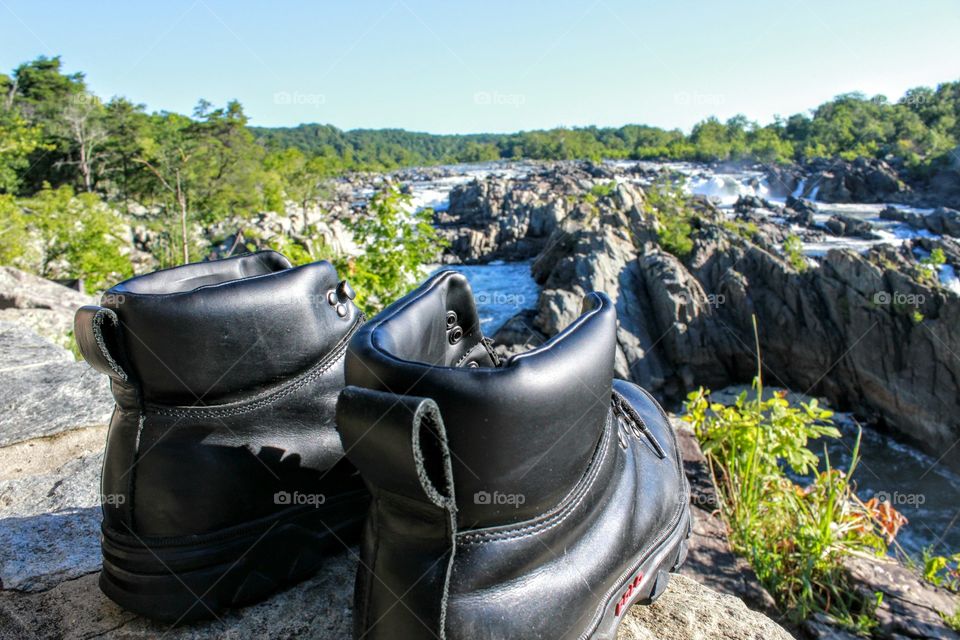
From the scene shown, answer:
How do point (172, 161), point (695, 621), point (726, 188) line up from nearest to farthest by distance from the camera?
point (695, 621), point (172, 161), point (726, 188)

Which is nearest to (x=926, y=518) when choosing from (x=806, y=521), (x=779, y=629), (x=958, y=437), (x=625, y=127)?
(x=958, y=437)

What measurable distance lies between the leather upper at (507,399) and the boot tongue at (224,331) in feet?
0.92

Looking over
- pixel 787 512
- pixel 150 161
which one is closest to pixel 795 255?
pixel 787 512

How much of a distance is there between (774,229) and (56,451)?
30824 millimetres

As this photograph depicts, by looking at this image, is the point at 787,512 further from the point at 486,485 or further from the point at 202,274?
the point at 202,274

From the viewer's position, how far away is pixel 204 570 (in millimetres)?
1154

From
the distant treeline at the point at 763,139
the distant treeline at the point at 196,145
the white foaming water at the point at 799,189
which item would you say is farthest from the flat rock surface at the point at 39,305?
the white foaming water at the point at 799,189

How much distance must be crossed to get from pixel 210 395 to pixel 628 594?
34.2 inches

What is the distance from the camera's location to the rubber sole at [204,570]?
1.13 meters

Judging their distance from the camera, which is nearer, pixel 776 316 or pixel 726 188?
pixel 776 316

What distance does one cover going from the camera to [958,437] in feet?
47.2

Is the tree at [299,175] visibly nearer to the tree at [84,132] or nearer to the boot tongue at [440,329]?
the tree at [84,132]

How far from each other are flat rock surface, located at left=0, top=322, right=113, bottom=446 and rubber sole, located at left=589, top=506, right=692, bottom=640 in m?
1.85

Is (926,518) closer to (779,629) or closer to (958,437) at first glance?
(958,437)
